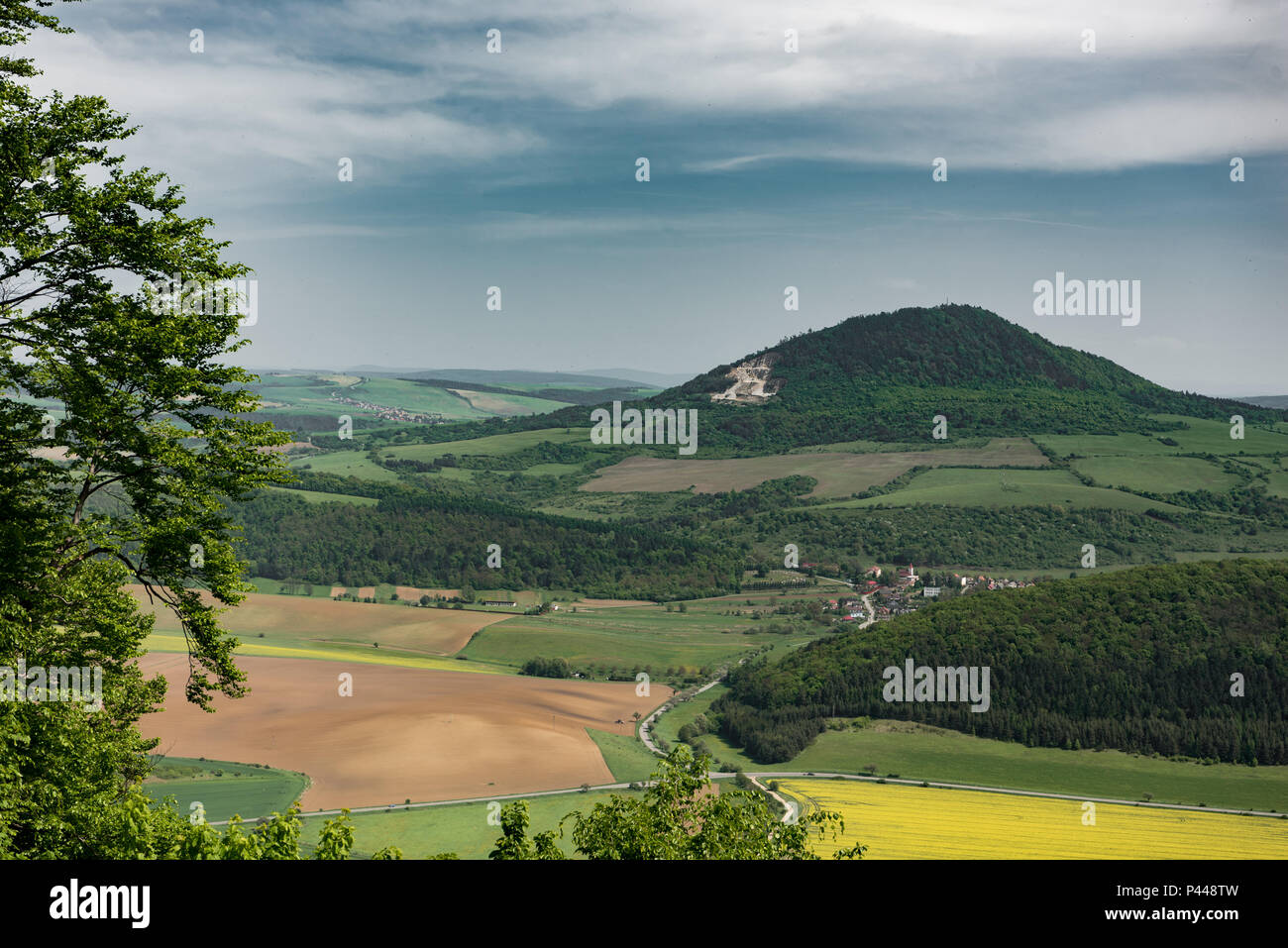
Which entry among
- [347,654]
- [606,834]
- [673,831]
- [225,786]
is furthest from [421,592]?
[606,834]

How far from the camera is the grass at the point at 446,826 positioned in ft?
201

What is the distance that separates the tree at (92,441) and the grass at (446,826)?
40073mm

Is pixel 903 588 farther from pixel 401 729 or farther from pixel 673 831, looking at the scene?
pixel 673 831

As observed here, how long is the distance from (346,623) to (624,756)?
7037 cm

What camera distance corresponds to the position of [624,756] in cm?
8788

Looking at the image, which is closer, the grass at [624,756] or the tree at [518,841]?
the tree at [518,841]

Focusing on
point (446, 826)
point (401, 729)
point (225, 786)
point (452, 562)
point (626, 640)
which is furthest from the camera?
point (452, 562)

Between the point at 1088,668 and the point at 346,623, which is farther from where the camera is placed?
the point at 346,623

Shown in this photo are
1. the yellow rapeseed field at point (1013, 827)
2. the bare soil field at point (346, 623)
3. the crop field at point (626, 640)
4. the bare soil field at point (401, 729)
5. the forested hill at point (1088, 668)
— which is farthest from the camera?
the bare soil field at point (346, 623)

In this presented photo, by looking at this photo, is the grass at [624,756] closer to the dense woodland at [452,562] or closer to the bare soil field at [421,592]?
the dense woodland at [452,562]

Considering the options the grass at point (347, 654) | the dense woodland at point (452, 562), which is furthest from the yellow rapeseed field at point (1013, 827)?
the dense woodland at point (452, 562)

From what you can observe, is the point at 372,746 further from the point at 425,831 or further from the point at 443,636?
the point at 443,636

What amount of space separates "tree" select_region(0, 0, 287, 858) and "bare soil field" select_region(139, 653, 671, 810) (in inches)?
2141

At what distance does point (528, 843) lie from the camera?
69.5ft
